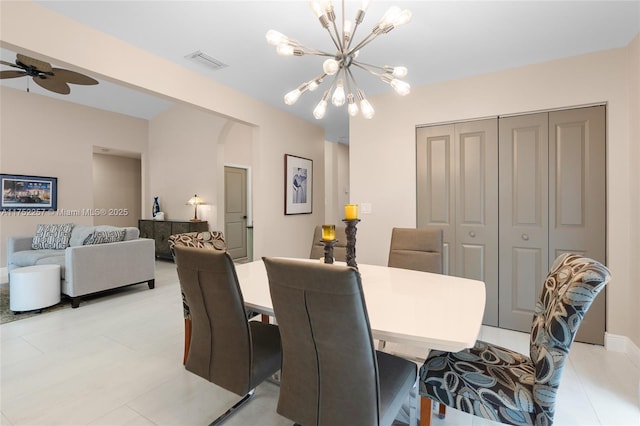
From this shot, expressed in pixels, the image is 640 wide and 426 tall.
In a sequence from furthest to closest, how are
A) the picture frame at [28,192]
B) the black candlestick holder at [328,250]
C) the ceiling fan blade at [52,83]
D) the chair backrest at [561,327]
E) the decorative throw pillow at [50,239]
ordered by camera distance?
1. the picture frame at [28,192]
2. the decorative throw pillow at [50,239]
3. the ceiling fan blade at [52,83]
4. the black candlestick holder at [328,250]
5. the chair backrest at [561,327]

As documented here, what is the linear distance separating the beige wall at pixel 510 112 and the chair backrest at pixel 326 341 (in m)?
2.43

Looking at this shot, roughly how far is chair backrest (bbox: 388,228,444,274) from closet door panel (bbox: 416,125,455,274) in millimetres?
822

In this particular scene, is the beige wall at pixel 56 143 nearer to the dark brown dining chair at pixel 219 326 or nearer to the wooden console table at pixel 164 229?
the wooden console table at pixel 164 229

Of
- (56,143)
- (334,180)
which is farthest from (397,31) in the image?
(56,143)

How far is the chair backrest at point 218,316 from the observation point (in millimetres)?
1338

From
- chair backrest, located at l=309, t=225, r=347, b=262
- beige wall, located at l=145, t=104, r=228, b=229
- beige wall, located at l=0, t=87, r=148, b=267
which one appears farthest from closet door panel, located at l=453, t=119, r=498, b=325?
beige wall, located at l=0, t=87, r=148, b=267

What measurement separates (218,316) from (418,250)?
1550 millimetres

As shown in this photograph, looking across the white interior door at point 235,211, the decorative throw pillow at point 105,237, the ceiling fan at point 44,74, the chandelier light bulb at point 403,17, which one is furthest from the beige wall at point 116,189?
the chandelier light bulb at point 403,17

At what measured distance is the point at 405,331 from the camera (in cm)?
113

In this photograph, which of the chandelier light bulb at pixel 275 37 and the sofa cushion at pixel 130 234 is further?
the sofa cushion at pixel 130 234

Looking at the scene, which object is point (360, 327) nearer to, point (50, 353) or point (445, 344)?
point (445, 344)

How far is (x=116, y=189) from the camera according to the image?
7453mm

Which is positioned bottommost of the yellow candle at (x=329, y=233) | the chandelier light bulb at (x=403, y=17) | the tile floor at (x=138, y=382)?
the tile floor at (x=138, y=382)

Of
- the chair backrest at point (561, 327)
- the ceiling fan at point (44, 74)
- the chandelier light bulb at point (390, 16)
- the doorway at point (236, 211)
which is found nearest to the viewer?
the chair backrest at point (561, 327)
